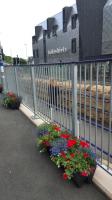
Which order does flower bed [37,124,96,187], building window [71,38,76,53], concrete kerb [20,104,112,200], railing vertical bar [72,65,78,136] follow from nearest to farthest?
concrete kerb [20,104,112,200] → flower bed [37,124,96,187] → railing vertical bar [72,65,78,136] → building window [71,38,76,53]

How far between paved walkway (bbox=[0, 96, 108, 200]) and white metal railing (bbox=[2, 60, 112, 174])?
518 mm

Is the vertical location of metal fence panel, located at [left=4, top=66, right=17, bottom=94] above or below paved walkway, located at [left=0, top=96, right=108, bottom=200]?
above

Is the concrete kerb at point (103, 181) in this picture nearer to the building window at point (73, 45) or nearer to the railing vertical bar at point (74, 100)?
the railing vertical bar at point (74, 100)

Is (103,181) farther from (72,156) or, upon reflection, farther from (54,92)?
(54,92)

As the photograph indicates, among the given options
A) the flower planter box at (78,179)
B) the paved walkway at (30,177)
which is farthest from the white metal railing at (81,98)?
the paved walkway at (30,177)

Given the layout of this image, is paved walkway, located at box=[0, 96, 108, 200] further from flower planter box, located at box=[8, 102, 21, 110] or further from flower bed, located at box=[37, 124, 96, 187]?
flower planter box, located at box=[8, 102, 21, 110]

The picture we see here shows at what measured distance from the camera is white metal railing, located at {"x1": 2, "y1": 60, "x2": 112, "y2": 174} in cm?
216

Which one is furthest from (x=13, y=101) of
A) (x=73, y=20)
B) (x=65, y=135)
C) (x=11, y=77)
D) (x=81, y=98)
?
(x=73, y=20)

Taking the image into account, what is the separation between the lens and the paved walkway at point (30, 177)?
2098 millimetres

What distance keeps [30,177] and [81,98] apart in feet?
4.00

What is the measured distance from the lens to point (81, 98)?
8.51 ft

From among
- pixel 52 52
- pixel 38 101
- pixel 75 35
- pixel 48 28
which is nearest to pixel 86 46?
pixel 75 35

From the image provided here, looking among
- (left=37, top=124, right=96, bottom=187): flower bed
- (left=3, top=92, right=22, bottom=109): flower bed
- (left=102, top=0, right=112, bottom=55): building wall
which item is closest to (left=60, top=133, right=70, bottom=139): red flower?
(left=37, top=124, right=96, bottom=187): flower bed

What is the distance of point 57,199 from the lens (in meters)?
2.04
